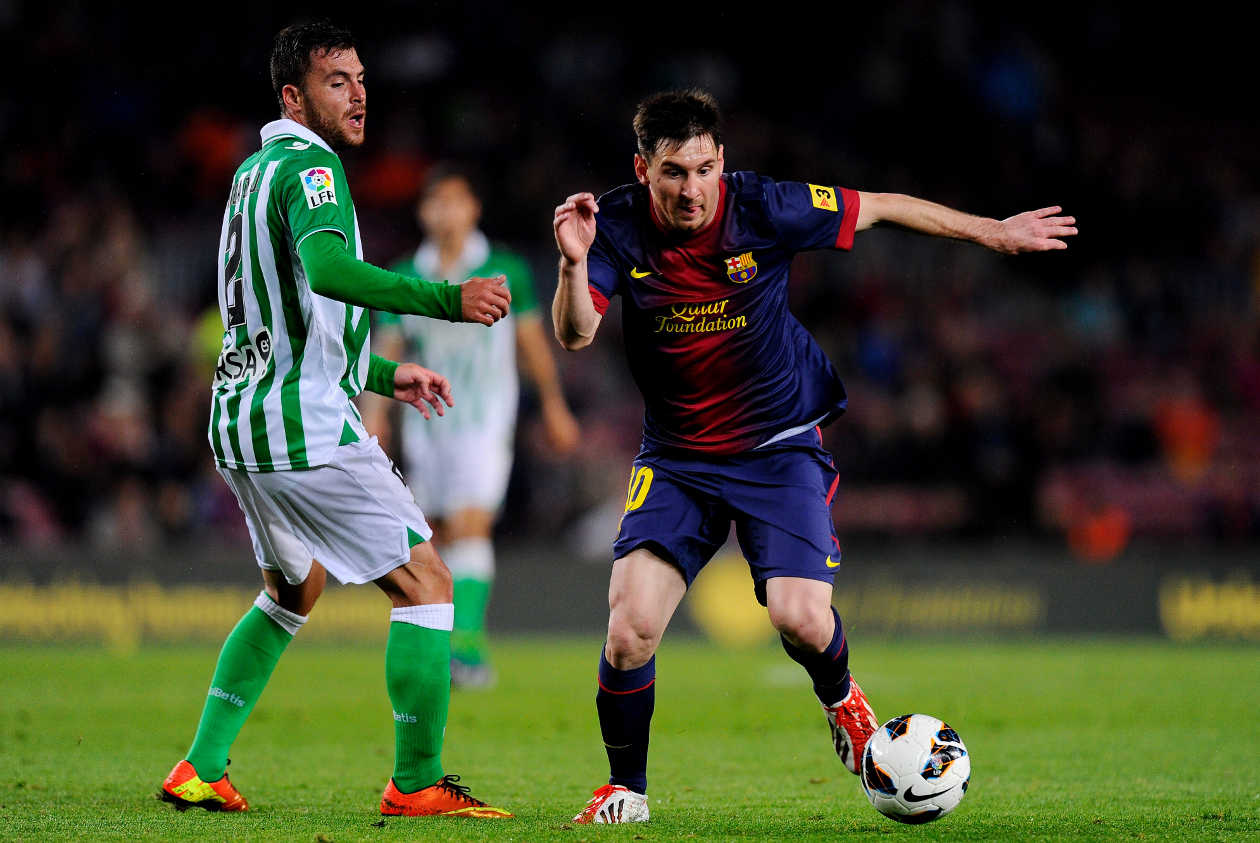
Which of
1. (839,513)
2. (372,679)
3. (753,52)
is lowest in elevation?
(372,679)

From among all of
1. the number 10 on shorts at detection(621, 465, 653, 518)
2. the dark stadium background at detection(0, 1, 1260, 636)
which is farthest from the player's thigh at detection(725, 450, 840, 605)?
the dark stadium background at detection(0, 1, 1260, 636)

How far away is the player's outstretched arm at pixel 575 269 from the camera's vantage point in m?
4.74

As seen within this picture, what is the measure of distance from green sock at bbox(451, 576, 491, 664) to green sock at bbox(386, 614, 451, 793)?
4.22 meters

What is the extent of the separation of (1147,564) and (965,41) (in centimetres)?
800

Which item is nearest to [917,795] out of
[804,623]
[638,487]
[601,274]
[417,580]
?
[804,623]

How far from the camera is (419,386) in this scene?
5.09 metres

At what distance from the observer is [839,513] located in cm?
1431

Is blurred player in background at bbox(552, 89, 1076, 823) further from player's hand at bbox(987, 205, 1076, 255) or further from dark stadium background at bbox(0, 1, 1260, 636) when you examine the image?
dark stadium background at bbox(0, 1, 1260, 636)

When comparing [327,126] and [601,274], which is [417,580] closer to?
[601,274]

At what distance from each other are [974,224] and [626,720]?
193 centimetres

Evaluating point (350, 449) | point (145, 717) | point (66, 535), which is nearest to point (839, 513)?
point (66, 535)

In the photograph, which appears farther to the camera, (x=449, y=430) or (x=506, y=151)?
(x=506, y=151)

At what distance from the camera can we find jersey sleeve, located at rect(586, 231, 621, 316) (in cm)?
506

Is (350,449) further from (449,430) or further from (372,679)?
(372,679)
